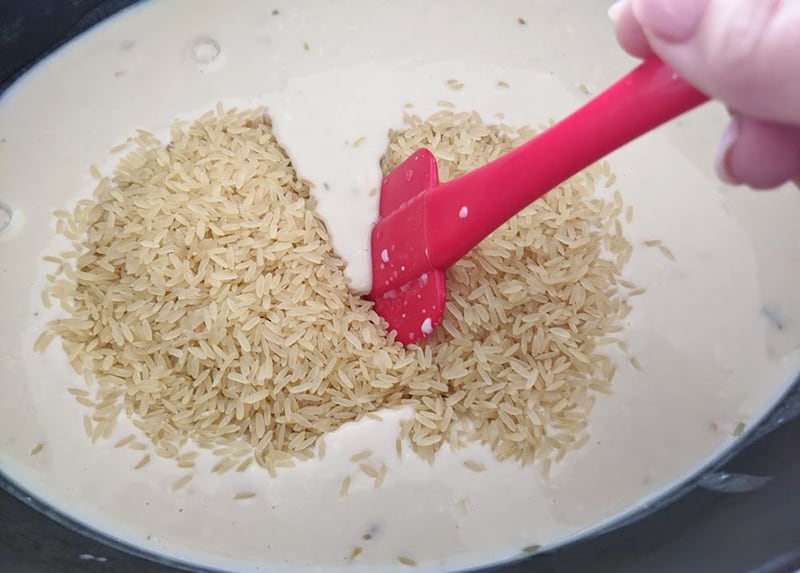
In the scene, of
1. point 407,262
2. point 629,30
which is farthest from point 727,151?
point 407,262

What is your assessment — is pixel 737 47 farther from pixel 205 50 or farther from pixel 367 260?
pixel 205 50

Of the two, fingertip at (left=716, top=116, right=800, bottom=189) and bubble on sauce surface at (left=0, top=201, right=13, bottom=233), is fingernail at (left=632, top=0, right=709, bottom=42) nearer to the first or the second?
fingertip at (left=716, top=116, right=800, bottom=189)

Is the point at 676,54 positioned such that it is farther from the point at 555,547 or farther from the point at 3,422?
the point at 3,422

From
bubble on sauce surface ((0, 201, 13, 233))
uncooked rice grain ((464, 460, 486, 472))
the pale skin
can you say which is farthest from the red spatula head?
bubble on sauce surface ((0, 201, 13, 233))

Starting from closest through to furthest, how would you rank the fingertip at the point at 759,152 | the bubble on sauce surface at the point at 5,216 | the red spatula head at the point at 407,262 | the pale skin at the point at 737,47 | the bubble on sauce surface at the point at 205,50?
the pale skin at the point at 737,47 < the fingertip at the point at 759,152 < the red spatula head at the point at 407,262 < the bubble on sauce surface at the point at 5,216 < the bubble on sauce surface at the point at 205,50

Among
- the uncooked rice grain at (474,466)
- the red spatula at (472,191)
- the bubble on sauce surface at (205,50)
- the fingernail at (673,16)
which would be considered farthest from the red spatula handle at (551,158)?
the bubble on sauce surface at (205,50)

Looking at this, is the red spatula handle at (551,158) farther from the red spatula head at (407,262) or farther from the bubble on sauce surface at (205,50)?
the bubble on sauce surface at (205,50)

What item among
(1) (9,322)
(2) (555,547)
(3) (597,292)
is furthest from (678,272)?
(1) (9,322)
